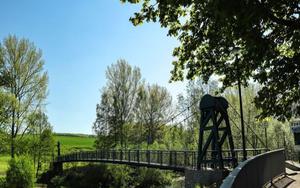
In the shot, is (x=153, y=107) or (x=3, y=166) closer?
(x=3, y=166)

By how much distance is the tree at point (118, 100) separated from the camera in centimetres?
5134

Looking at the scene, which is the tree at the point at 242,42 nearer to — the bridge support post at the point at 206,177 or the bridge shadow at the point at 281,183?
the bridge shadow at the point at 281,183

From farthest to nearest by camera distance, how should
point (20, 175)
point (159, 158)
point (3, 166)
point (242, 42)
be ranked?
point (3, 166)
point (20, 175)
point (159, 158)
point (242, 42)

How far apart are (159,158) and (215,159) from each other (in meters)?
9.84

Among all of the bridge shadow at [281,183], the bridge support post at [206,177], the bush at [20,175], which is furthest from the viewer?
the bush at [20,175]

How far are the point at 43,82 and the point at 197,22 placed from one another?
114 feet

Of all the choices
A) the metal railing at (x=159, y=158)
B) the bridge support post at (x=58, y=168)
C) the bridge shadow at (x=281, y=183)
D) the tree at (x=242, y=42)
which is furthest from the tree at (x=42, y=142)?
the tree at (x=242, y=42)

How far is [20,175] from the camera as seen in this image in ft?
108

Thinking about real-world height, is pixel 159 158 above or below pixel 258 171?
below

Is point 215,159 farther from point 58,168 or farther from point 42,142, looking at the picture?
point 58,168

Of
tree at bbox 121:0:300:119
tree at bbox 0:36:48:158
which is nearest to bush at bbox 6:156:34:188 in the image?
tree at bbox 0:36:48:158

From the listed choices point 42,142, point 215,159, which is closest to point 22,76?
point 42,142

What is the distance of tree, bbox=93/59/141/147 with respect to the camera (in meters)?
51.3

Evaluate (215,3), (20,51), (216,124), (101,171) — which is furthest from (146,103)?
(215,3)
